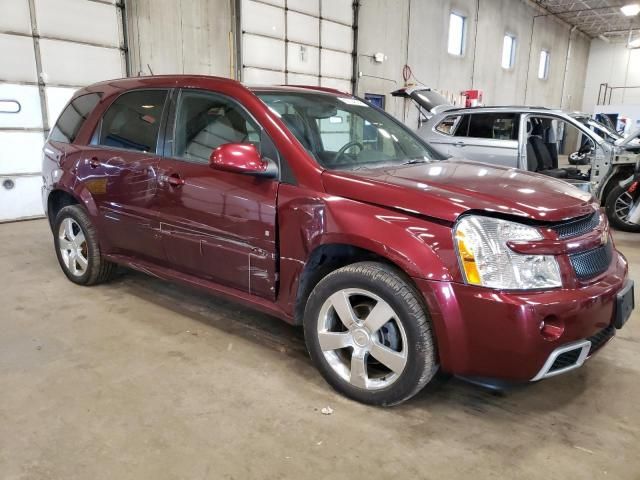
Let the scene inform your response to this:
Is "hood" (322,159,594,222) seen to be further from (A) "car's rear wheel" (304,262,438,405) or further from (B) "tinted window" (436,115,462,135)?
(B) "tinted window" (436,115,462,135)

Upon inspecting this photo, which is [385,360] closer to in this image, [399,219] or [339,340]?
[339,340]

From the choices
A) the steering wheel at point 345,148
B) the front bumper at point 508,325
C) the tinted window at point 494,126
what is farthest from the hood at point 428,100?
the front bumper at point 508,325

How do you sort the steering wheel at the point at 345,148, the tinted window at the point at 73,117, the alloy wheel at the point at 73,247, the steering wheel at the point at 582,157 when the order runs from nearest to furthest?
1. the steering wheel at the point at 345,148
2. the tinted window at the point at 73,117
3. the alloy wheel at the point at 73,247
4. the steering wheel at the point at 582,157

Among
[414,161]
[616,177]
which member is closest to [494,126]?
[616,177]

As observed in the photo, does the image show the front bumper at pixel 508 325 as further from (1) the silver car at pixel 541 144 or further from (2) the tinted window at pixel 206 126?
(1) the silver car at pixel 541 144

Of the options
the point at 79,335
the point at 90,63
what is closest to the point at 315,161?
the point at 79,335

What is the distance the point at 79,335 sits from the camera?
9.66ft

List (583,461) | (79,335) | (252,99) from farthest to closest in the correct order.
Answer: (79,335) < (252,99) < (583,461)

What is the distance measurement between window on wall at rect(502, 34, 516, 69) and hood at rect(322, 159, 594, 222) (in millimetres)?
17417

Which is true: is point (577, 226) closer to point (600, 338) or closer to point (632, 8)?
point (600, 338)

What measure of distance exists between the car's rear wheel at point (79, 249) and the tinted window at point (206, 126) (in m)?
1.18

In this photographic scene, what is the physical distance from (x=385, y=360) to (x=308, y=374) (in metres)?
0.55

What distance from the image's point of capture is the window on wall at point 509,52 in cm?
1770

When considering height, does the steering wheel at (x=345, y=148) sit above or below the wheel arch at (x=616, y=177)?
above
